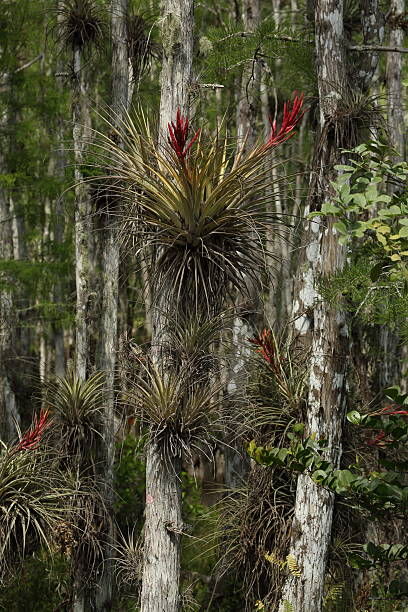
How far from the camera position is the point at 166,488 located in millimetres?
5566

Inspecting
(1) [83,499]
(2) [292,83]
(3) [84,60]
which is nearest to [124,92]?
(3) [84,60]

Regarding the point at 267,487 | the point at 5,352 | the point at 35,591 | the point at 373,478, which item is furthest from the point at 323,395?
the point at 5,352

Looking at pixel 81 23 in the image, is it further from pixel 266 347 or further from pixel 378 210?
pixel 378 210

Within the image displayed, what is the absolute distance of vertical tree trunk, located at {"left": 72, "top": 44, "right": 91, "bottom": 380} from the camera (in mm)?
9094

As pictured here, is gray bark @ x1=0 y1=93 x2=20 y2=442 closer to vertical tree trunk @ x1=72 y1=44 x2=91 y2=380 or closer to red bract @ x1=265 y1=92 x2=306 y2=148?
vertical tree trunk @ x1=72 y1=44 x2=91 y2=380

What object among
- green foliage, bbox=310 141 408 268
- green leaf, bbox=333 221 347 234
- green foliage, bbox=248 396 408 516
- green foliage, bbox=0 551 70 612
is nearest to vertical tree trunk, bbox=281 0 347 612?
green foliage, bbox=248 396 408 516

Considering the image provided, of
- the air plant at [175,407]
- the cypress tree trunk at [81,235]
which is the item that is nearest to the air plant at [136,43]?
the cypress tree trunk at [81,235]

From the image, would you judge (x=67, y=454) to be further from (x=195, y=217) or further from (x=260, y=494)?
(x=195, y=217)

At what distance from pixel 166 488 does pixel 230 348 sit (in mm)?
2171

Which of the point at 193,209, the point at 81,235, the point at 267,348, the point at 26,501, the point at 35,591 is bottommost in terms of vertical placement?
the point at 35,591

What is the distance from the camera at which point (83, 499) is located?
8.02 metres

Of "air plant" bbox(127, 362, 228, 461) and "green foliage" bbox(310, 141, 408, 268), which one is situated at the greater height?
"green foliage" bbox(310, 141, 408, 268)

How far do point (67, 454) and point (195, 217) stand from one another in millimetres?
3804

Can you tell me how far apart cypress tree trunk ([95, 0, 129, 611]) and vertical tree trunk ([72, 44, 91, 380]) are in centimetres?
22
